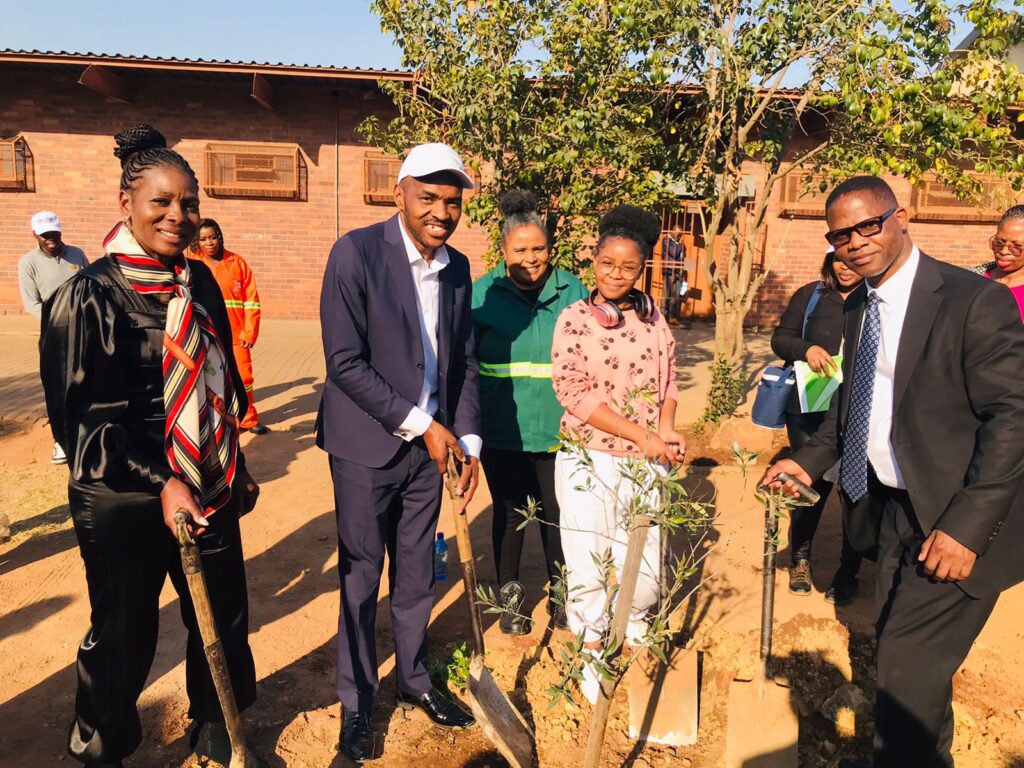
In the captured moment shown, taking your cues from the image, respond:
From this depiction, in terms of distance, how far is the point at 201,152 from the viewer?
12.0 metres

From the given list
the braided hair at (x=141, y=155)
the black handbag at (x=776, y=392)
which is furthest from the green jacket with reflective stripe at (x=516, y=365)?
the braided hair at (x=141, y=155)

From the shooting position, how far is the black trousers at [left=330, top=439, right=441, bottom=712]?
9.07ft

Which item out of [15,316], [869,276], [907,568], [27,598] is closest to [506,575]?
[907,568]

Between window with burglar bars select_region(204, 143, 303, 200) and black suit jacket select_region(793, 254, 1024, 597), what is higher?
window with burglar bars select_region(204, 143, 303, 200)

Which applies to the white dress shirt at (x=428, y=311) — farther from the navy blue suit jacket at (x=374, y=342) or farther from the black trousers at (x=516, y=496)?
the black trousers at (x=516, y=496)

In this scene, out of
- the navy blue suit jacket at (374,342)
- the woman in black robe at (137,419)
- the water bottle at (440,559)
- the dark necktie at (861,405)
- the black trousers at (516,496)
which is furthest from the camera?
the water bottle at (440,559)

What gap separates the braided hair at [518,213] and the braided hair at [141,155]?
1.55 meters

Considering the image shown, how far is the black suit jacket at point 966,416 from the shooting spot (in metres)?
2.10

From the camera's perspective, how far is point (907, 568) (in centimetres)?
240

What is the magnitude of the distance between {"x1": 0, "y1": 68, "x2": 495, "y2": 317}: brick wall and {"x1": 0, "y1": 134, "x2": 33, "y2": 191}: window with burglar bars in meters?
0.12

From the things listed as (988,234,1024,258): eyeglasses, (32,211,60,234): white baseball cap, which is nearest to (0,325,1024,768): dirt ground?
(988,234,1024,258): eyeglasses

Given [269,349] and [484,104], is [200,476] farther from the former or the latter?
[269,349]

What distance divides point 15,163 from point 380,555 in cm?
1230

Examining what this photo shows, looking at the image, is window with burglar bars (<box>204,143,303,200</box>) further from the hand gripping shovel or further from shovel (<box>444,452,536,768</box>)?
the hand gripping shovel
